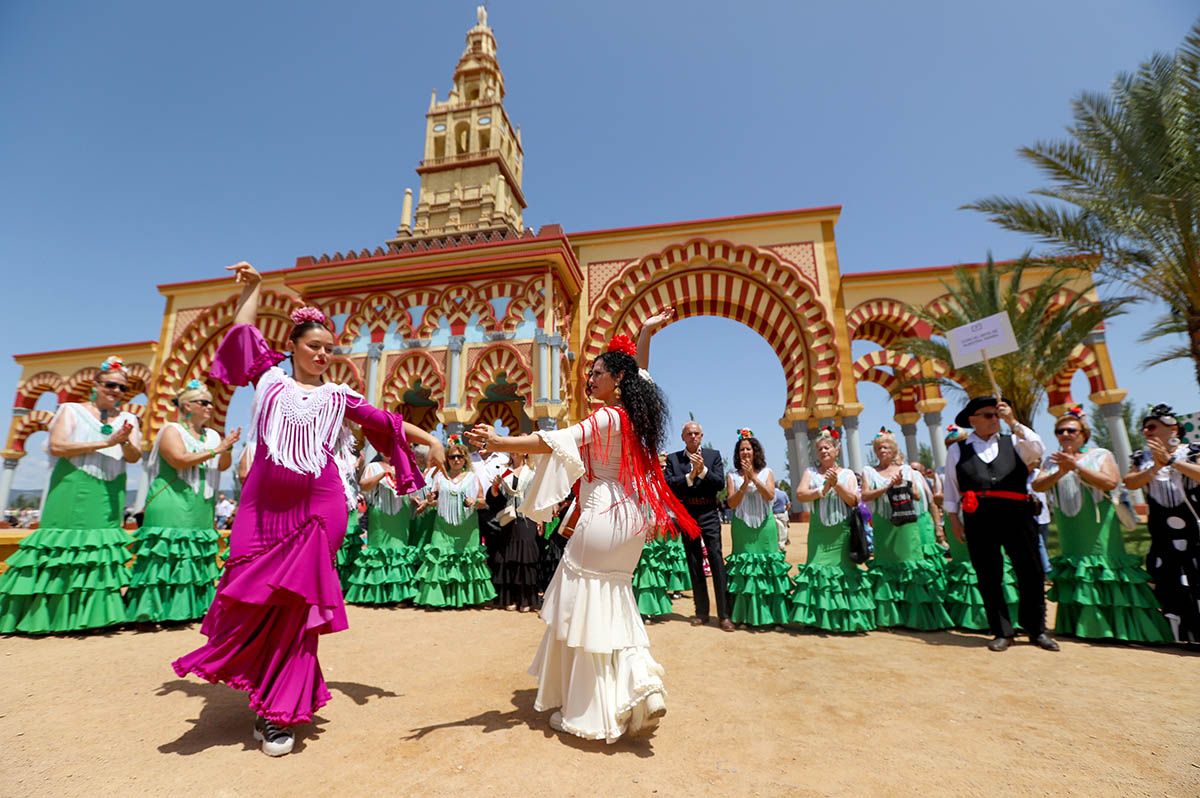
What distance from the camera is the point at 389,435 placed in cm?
264

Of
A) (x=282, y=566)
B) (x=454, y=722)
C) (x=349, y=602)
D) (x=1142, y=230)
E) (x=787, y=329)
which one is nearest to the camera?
(x=282, y=566)

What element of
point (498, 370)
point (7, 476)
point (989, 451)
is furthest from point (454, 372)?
point (7, 476)

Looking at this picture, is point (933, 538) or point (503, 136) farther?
point (503, 136)

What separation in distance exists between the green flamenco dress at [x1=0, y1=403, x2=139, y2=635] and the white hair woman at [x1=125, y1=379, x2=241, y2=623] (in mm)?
146

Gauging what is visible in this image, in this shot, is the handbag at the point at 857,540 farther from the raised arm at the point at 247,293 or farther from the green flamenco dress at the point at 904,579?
the raised arm at the point at 247,293

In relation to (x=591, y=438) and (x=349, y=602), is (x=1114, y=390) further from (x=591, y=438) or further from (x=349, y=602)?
(x=349, y=602)

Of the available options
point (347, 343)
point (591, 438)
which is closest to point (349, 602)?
point (591, 438)

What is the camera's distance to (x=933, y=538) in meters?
4.99

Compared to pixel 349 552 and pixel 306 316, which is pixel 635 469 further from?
pixel 349 552

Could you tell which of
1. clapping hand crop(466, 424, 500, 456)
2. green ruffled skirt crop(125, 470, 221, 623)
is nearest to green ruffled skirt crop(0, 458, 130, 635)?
green ruffled skirt crop(125, 470, 221, 623)

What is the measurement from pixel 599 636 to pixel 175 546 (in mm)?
3901

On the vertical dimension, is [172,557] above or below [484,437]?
below

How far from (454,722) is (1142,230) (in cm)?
1125

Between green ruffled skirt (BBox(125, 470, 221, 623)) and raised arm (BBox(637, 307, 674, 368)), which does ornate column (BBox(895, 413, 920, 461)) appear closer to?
raised arm (BBox(637, 307, 674, 368))
